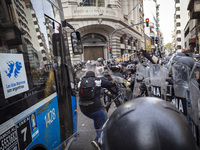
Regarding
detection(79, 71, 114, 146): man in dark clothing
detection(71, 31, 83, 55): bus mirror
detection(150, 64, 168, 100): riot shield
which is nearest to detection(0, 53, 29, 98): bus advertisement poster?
detection(79, 71, 114, 146): man in dark clothing

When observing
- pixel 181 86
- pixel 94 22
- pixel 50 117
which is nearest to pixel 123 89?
pixel 181 86

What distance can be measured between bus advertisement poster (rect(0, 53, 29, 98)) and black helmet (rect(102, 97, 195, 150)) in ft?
3.28

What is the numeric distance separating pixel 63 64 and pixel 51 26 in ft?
2.34

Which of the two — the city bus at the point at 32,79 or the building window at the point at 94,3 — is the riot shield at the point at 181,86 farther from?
the building window at the point at 94,3

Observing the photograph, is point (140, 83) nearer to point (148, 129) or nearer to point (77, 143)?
point (77, 143)

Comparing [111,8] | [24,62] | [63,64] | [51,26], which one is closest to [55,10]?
[51,26]

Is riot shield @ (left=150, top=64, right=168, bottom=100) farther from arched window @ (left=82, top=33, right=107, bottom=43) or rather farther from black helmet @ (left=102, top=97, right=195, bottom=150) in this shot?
arched window @ (left=82, top=33, right=107, bottom=43)

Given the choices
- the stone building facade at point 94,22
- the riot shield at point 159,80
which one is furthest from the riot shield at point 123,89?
the stone building facade at point 94,22

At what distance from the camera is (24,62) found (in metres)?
1.87

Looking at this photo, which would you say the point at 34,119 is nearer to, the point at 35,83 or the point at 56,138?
the point at 35,83

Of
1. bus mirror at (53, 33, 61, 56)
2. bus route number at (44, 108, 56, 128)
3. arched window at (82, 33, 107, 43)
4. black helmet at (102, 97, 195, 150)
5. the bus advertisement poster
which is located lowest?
bus route number at (44, 108, 56, 128)

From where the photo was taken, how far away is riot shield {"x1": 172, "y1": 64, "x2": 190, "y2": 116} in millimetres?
2796

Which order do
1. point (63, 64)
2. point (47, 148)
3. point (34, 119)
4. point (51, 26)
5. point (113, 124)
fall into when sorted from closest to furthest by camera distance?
point (113, 124) → point (34, 119) → point (47, 148) → point (51, 26) → point (63, 64)

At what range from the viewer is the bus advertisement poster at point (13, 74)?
1.54 metres
